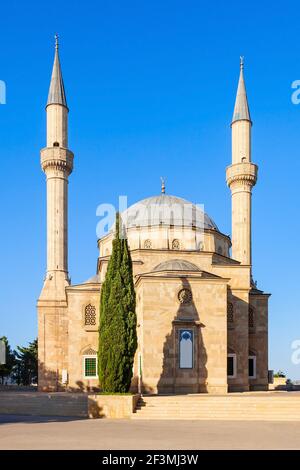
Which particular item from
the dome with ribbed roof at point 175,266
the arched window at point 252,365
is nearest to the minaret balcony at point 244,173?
the dome with ribbed roof at point 175,266

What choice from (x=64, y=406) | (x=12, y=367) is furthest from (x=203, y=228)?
(x=12, y=367)

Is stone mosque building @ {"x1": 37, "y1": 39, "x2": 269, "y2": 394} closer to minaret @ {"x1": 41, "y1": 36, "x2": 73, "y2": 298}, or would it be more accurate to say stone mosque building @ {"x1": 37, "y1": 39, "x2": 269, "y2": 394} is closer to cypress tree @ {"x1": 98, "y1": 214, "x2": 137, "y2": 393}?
minaret @ {"x1": 41, "y1": 36, "x2": 73, "y2": 298}

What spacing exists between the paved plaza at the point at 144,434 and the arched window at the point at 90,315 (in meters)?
11.8

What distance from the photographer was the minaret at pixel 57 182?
33344mm

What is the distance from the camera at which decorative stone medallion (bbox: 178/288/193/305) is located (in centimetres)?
2750

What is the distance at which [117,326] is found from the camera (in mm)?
22219

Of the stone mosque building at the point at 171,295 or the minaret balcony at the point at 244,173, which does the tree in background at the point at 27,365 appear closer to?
the stone mosque building at the point at 171,295

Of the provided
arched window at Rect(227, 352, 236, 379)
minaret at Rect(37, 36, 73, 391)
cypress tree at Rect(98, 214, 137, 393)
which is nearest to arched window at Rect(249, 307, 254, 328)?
arched window at Rect(227, 352, 236, 379)

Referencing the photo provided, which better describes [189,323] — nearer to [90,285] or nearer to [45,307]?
[90,285]

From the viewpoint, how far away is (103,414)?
2039cm

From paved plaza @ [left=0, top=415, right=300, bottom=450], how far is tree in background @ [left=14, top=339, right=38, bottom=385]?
93.8 feet

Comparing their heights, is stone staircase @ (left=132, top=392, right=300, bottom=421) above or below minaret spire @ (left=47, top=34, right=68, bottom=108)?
below

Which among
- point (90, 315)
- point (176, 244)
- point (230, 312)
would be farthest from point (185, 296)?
point (176, 244)

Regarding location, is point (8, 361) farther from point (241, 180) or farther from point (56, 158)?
point (241, 180)
